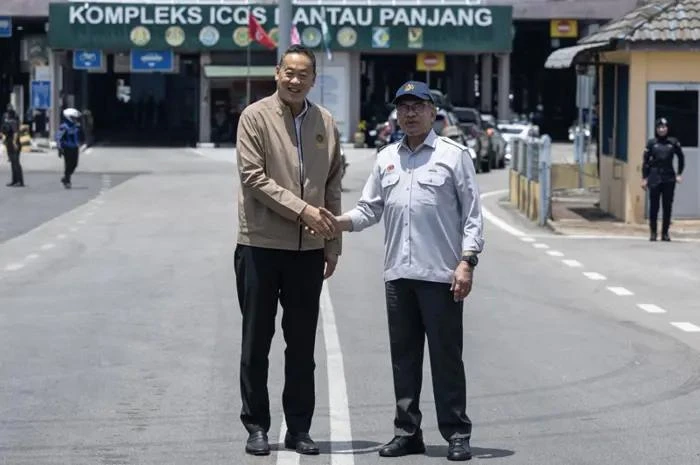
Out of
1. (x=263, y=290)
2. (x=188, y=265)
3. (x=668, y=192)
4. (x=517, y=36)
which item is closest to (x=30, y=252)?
(x=188, y=265)

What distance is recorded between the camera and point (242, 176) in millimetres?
7871

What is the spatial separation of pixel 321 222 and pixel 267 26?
Answer: 5213 cm

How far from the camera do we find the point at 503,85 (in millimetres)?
64375

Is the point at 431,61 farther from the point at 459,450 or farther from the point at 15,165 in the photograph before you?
the point at 459,450

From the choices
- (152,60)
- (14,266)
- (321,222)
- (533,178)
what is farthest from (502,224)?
(152,60)

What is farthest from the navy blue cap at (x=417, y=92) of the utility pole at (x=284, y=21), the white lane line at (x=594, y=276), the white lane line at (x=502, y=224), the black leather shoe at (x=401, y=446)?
the utility pole at (x=284, y=21)

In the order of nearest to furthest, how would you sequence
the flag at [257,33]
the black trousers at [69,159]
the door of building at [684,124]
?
the door of building at [684,124], the black trousers at [69,159], the flag at [257,33]

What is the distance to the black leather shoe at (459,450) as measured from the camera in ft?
25.8

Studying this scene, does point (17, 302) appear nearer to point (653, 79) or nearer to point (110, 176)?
point (653, 79)

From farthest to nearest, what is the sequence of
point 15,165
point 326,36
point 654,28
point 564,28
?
point 564,28 < point 326,36 < point 15,165 < point 654,28

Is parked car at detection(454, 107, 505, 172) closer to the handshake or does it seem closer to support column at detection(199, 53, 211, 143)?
support column at detection(199, 53, 211, 143)

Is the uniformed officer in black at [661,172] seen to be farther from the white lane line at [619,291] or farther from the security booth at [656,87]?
the white lane line at [619,291]

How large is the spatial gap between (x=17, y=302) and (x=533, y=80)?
6494 cm

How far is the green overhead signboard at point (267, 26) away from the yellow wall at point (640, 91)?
110 feet
